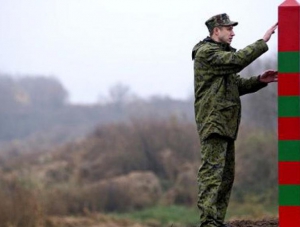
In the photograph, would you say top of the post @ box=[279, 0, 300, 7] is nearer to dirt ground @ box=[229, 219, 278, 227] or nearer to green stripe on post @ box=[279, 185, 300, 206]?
green stripe on post @ box=[279, 185, 300, 206]

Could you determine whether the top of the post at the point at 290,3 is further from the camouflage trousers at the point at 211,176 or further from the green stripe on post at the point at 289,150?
the camouflage trousers at the point at 211,176

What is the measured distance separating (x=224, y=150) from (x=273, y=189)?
22032mm

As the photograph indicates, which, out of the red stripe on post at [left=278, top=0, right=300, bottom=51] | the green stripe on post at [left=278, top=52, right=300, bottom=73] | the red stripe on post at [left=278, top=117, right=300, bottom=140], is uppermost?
the red stripe on post at [left=278, top=0, right=300, bottom=51]

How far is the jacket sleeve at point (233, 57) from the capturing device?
5.36 m

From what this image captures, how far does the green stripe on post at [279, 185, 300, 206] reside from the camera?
186 inches

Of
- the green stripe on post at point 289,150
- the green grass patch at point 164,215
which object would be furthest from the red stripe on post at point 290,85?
the green grass patch at point 164,215

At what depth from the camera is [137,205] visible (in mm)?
29828

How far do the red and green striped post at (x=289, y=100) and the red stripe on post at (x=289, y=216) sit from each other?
0.18 ft

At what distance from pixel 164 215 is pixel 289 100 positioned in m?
22.5

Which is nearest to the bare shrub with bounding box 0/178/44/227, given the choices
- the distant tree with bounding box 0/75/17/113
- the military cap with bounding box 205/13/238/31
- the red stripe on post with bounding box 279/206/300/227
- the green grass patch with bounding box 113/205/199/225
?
the green grass patch with bounding box 113/205/199/225

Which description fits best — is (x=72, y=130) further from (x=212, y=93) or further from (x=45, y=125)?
(x=212, y=93)

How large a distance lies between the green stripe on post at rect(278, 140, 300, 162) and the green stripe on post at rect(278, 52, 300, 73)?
1.39 feet

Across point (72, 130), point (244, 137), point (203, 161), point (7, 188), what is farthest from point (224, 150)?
point (72, 130)

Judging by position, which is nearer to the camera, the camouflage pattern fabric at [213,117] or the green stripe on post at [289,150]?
the green stripe on post at [289,150]
